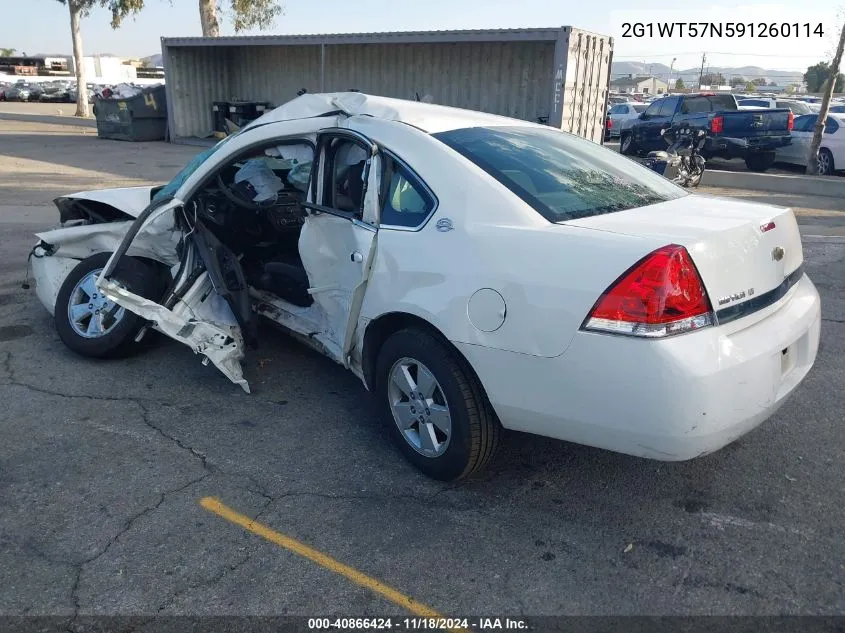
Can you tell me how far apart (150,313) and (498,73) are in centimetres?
1404

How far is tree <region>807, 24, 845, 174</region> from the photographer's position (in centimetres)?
1462

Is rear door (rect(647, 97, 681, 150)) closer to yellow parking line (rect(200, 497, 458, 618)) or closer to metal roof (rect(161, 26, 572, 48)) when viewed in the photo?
metal roof (rect(161, 26, 572, 48))

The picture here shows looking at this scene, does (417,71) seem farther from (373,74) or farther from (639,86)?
(639,86)

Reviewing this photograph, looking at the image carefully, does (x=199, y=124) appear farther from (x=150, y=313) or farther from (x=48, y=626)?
(x=48, y=626)

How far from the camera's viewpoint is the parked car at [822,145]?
1547cm

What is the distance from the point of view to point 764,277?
2986mm

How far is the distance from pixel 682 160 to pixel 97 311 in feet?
36.4

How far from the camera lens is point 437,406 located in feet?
10.8

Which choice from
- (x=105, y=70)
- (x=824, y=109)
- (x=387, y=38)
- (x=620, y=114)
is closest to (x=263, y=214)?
(x=387, y=38)

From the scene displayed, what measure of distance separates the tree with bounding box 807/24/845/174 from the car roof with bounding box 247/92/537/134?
13.0 metres

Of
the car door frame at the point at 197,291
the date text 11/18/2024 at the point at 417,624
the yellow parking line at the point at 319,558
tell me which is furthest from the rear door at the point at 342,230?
the date text 11/18/2024 at the point at 417,624

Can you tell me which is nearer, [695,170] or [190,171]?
[190,171]

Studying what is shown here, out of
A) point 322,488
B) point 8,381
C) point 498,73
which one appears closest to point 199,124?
point 498,73

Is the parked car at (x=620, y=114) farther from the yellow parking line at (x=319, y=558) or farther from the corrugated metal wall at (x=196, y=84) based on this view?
the yellow parking line at (x=319, y=558)
